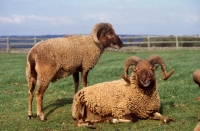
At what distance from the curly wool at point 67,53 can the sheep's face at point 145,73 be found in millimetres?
2960

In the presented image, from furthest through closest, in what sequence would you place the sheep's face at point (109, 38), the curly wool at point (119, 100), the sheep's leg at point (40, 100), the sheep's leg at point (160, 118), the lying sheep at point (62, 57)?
the sheep's face at point (109, 38), the lying sheep at point (62, 57), the sheep's leg at point (40, 100), the curly wool at point (119, 100), the sheep's leg at point (160, 118)

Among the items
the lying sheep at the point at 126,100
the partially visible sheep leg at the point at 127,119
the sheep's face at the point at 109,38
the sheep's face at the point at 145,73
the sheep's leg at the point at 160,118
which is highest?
the sheep's face at the point at 109,38

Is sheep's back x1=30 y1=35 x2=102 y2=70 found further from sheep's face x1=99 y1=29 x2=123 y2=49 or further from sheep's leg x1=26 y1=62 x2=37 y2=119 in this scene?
sheep's face x1=99 y1=29 x2=123 y2=49

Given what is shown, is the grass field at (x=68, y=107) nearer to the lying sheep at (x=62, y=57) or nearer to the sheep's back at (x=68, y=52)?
the lying sheep at (x=62, y=57)

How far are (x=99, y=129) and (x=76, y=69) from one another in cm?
347

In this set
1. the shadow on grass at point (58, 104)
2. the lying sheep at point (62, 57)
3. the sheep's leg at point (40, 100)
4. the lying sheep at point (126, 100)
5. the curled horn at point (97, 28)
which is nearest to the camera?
the lying sheep at point (126, 100)

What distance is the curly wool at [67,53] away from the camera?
1135 cm

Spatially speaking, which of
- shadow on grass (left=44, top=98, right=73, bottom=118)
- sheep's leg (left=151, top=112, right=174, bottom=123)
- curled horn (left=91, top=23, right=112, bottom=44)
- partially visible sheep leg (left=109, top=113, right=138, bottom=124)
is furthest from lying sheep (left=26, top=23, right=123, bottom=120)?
sheep's leg (left=151, top=112, right=174, bottom=123)

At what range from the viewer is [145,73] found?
9375 mm

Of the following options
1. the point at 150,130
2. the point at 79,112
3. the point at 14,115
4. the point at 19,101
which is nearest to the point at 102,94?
the point at 79,112

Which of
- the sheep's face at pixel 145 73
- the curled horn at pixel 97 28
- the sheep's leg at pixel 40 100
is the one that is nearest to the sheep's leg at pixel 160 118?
the sheep's face at pixel 145 73

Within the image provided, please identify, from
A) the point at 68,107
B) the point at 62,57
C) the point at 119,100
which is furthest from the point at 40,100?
the point at 119,100

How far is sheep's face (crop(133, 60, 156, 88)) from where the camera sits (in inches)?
369

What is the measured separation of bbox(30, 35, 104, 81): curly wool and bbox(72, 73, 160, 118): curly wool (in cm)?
153
